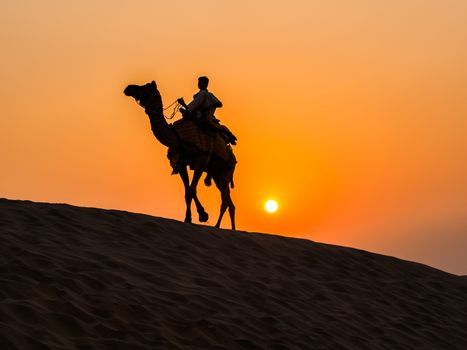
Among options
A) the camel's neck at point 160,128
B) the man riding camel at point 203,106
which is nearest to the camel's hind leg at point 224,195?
the man riding camel at point 203,106

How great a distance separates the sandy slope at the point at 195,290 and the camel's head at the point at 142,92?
3.11m

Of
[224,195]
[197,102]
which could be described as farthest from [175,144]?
[224,195]

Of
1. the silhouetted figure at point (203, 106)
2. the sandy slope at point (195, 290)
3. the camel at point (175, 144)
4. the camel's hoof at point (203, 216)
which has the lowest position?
the sandy slope at point (195, 290)

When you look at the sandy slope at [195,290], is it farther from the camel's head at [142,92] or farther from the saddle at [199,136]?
the camel's head at [142,92]

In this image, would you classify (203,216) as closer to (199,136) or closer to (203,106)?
(199,136)

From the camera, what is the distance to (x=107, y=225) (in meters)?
17.0

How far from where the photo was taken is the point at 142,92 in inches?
802

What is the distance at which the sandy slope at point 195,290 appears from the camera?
12.1m

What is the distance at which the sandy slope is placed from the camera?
12.1m

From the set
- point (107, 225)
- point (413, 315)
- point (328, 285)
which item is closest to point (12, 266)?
point (107, 225)

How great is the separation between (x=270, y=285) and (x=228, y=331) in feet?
10.2

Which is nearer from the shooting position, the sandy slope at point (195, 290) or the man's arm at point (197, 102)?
the sandy slope at point (195, 290)

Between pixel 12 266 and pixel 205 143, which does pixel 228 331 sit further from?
pixel 205 143

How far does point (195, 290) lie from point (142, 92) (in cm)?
677
